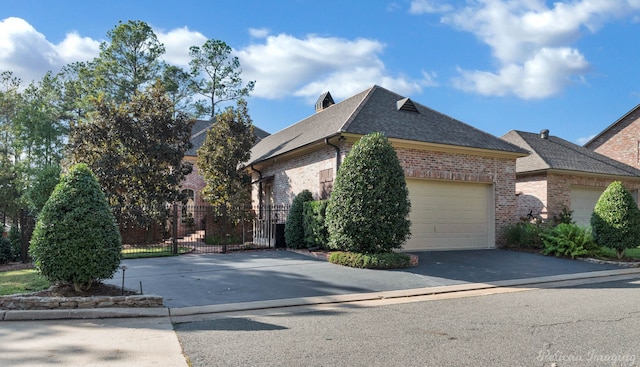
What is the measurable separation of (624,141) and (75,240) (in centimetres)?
2822

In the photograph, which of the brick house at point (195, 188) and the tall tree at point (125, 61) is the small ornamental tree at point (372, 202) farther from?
the tall tree at point (125, 61)

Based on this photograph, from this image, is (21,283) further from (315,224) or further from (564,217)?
(564,217)

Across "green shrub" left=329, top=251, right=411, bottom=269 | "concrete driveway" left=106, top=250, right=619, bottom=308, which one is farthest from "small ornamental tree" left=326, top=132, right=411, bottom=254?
"concrete driveway" left=106, top=250, right=619, bottom=308

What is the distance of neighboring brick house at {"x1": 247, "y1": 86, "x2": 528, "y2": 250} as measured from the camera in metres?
13.7

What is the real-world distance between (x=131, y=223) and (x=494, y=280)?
43.2 ft

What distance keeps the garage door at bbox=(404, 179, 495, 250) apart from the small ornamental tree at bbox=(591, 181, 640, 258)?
128 inches

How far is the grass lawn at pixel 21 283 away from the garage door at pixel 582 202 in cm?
1900

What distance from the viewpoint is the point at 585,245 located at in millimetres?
13188

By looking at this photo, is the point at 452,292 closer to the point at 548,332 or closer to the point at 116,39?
the point at 548,332

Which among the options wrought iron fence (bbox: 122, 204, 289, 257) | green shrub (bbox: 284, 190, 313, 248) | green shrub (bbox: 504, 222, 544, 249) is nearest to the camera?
green shrub (bbox: 284, 190, 313, 248)

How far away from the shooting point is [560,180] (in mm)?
18016

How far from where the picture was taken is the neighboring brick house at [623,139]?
2453cm

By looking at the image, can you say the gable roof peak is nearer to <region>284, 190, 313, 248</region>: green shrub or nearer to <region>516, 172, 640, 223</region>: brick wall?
<region>284, 190, 313, 248</region>: green shrub

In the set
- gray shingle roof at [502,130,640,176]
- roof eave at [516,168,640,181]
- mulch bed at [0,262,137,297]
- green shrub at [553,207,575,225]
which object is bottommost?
mulch bed at [0,262,137,297]
